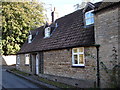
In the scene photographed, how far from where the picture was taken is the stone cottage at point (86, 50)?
9.21 m

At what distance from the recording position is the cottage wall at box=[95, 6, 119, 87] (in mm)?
8906

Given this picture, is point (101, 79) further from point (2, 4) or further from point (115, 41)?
point (2, 4)

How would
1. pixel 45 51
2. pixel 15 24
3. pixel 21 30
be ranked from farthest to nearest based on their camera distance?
pixel 21 30 < pixel 15 24 < pixel 45 51

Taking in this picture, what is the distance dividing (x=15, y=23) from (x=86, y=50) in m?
25.6

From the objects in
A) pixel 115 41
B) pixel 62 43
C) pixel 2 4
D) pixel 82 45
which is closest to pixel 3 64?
pixel 2 4

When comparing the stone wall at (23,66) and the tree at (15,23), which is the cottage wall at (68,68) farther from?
the tree at (15,23)

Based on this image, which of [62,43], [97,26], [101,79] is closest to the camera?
[101,79]

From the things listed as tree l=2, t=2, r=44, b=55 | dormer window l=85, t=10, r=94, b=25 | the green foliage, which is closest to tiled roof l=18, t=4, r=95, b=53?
dormer window l=85, t=10, r=94, b=25

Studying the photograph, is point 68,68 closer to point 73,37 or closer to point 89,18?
point 73,37

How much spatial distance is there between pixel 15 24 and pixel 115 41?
27364 mm

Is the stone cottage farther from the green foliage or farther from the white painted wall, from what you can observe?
the white painted wall

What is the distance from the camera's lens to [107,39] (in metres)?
9.40

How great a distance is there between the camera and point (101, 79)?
31.3 feet

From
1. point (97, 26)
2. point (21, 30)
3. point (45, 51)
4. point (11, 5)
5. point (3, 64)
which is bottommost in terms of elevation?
point (3, 64)
